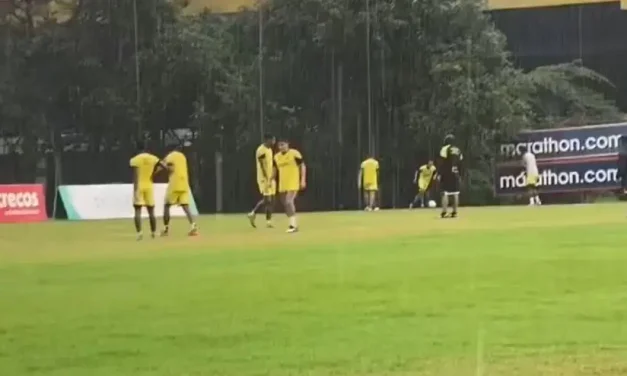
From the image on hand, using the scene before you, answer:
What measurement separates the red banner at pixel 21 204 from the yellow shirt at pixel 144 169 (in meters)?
13.2

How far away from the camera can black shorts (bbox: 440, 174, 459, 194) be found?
27.3m

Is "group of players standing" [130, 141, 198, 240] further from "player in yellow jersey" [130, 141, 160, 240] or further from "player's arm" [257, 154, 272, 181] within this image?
"player's arm" [257, 154, 272, 181]

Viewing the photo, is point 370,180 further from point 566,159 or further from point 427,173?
point 566,159

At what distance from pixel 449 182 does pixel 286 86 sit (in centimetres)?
1911

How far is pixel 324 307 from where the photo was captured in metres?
11.2

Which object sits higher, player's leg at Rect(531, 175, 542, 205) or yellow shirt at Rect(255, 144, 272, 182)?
yellow shirt at Rect(255, 144, 272, 182)

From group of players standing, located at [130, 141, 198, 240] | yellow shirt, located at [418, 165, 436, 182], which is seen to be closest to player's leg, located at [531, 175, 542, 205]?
yellow shirt, located at [418, 165, 436, 182]

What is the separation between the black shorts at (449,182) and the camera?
27266 millimetres

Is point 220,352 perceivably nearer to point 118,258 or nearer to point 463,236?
point 118,258

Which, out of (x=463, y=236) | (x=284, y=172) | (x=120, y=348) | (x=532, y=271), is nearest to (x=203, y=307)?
(x=120, y=348)

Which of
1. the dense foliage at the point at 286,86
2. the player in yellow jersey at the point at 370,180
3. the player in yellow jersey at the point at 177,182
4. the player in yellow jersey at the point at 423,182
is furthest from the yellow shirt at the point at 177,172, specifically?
the dense foliage at the point at 286,86

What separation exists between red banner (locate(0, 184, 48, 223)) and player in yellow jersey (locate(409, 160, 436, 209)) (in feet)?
40.7

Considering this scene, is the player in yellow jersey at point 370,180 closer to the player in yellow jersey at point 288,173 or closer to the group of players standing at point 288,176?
the group of players standing at point 288,176

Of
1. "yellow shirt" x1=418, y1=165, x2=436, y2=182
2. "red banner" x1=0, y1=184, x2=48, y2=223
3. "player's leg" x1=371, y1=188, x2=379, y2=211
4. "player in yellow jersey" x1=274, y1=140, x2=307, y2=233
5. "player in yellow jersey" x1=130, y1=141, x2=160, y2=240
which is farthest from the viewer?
"yellow shirt" x1=418, y1=165, x2=436, y2=182
